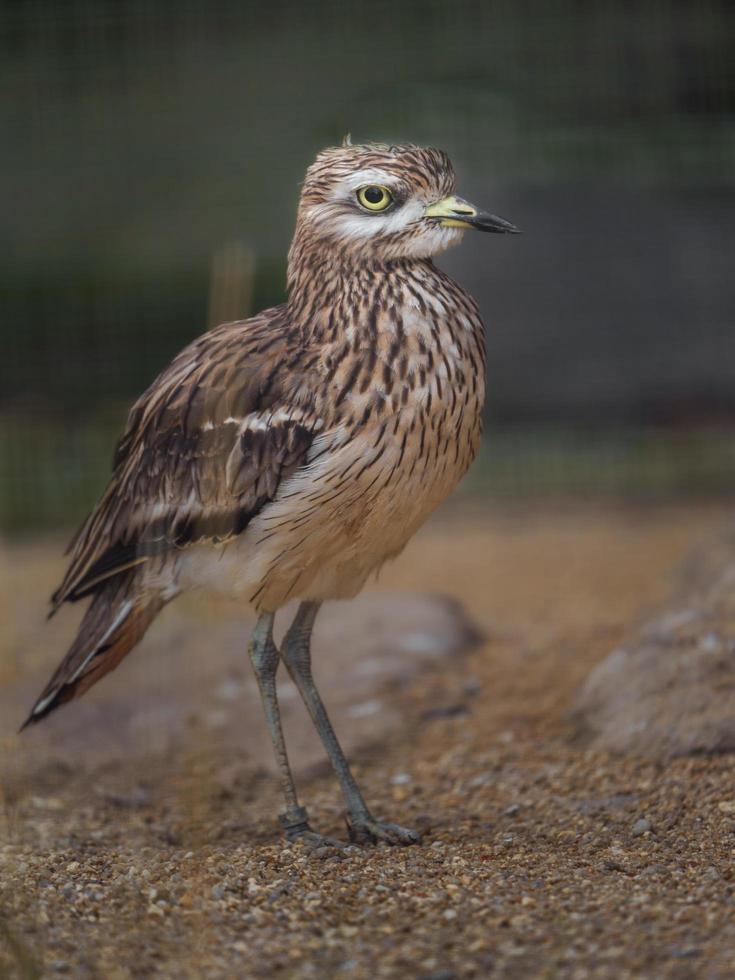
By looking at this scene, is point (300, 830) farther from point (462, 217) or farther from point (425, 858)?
point (462, 217)

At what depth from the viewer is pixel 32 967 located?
7.27 ft

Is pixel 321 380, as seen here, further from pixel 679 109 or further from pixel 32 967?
pixel 679 109

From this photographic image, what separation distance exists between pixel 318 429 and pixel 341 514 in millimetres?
200

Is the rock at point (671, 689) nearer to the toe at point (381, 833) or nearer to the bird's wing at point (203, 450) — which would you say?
the toe at point (381, 833)

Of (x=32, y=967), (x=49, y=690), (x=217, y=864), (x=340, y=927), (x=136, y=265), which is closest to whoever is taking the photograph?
(x=32, y=967)

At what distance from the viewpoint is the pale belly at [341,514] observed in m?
3.09

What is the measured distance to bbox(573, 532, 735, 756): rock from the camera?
365 centimetres

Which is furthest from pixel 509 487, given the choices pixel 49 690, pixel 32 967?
pixel 32 967

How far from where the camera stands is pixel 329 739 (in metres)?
3.54

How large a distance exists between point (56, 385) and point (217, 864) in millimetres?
4381

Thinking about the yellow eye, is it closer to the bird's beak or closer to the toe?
the bird's beak

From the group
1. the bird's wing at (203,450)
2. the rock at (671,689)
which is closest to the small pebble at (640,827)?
the rock at (671,689)

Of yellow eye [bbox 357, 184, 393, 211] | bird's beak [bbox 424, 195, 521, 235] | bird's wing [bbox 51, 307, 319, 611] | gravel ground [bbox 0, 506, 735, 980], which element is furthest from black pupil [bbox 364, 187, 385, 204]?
gravel ground [bbox 0, 506, 735, 980]

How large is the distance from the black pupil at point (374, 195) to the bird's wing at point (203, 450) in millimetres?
364
